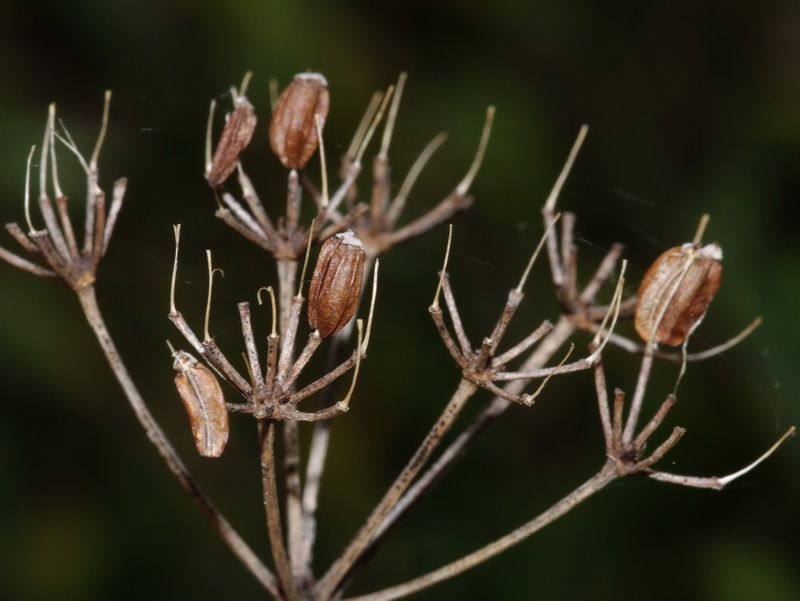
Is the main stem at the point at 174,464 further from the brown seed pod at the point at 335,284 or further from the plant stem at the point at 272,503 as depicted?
the brown seed pod at the point at 335,284

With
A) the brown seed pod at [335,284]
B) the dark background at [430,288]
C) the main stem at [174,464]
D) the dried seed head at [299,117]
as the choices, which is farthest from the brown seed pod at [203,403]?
the dark background at [430,288]

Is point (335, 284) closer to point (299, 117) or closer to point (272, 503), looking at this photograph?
point (272, 503)

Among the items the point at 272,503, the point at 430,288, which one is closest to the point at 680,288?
the point at 272,503

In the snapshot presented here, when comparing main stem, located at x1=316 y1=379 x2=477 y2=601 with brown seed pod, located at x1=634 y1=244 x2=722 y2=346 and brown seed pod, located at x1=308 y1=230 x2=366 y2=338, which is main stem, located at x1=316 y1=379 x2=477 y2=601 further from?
brown seed pod, located at x1=634 y1=244 x2=722 y2=346

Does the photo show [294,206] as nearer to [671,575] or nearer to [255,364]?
[255,364]

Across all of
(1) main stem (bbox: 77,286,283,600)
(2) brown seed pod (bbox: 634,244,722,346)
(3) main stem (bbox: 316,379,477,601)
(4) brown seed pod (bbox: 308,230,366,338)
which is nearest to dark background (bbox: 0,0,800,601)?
(1) main stem (bbox: 77,286,283,600)

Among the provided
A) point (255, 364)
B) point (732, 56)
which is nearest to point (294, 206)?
point (255, 364)
